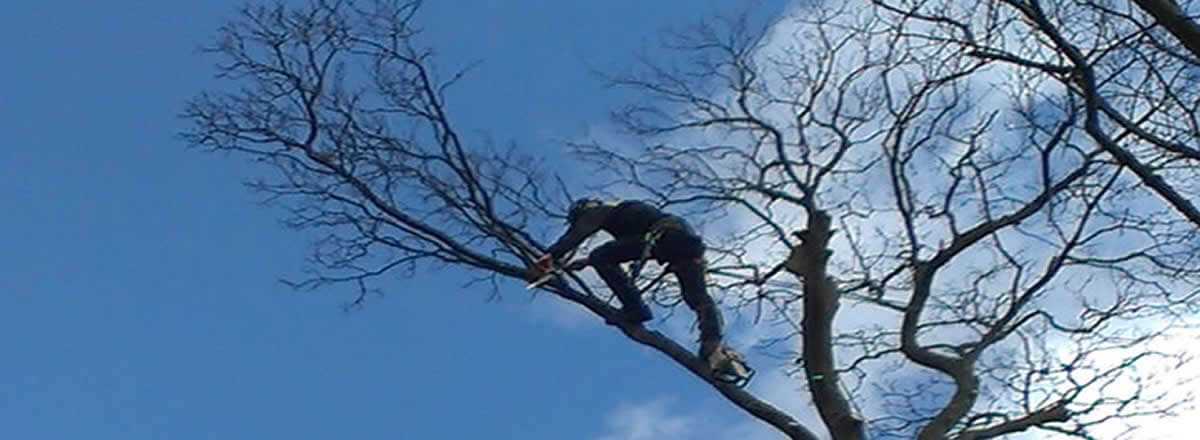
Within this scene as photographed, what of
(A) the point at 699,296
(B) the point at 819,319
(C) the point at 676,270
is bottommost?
(B) the point at 819,319

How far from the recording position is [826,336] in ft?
20.6

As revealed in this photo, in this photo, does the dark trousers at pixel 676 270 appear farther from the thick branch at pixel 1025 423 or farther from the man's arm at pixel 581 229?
the thick branch at pixel 1025 423

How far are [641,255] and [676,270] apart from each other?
9.9 inches

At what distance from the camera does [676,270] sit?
251 inches

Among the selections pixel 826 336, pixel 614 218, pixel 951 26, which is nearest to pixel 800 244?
pixel 826 336

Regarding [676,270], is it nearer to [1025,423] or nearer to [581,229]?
[581,229]

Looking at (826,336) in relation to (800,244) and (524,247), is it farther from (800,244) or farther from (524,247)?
(524,247)

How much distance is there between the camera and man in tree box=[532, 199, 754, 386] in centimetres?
609

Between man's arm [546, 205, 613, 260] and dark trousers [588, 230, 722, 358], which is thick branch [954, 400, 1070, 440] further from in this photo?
man's arm [546, 205, 613, 260]

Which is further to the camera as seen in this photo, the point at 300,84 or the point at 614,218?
the point at 300,84

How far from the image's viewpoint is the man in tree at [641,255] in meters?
6.09

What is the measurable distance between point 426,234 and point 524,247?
490 millimetres

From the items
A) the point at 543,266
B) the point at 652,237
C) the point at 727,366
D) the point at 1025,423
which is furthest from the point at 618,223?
the point at 1025,423

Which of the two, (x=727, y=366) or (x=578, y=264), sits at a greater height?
(x=578, y=264)
